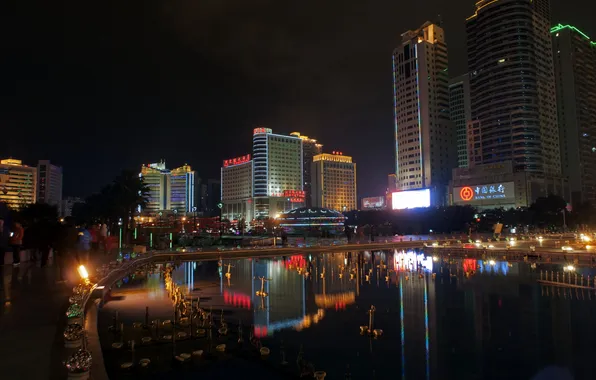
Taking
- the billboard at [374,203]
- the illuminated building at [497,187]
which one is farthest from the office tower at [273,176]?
the illuminated building at [497,187]

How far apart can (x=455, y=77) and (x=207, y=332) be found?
16981 centimetres

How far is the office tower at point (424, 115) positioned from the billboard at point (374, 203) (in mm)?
8912

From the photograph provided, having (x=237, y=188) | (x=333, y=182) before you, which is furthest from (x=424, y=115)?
(x=237, y=188)

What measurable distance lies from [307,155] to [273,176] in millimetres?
35119

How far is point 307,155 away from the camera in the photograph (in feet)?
607

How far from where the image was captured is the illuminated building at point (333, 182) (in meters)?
166

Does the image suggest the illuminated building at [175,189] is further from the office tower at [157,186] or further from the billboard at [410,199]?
the billboard at [410,199]

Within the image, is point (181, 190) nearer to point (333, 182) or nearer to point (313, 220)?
point (333, 182)

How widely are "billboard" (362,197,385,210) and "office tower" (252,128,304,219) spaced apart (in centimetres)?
2389

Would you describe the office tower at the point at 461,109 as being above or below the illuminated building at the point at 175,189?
above

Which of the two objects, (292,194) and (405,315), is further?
(292,194)

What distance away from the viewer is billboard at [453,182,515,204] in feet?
334

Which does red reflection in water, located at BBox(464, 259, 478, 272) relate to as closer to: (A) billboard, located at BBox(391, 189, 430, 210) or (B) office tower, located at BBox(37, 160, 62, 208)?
(A) billboard, located at BBox(391, 189, 430, 210)

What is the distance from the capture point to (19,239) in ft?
59.6
